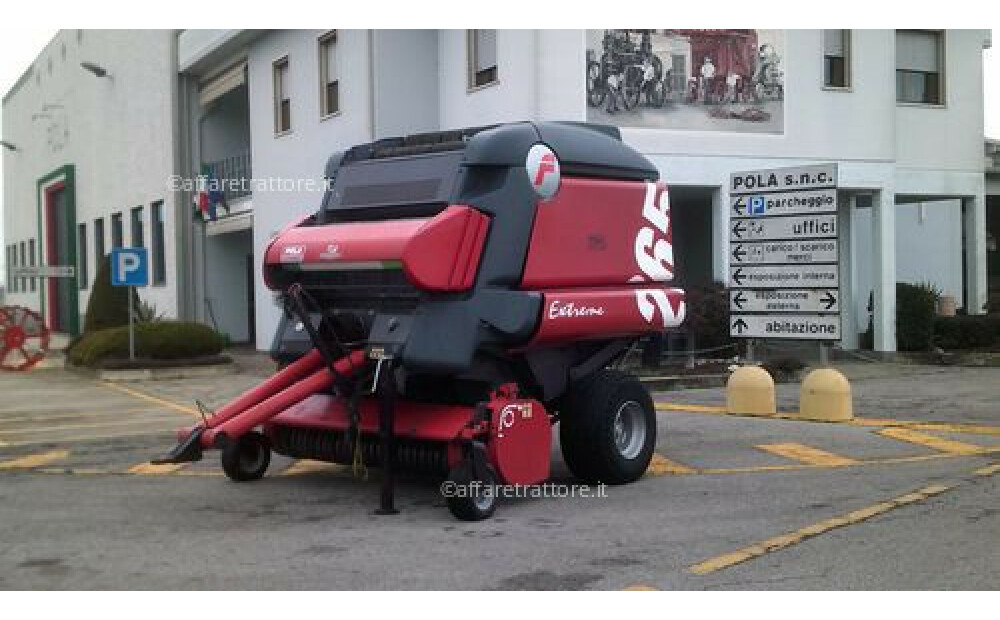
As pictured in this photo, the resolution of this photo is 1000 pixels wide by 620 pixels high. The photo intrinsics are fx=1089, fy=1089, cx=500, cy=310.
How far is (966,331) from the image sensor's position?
805 inches

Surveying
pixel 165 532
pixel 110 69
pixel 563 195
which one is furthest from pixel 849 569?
pixel 110 69

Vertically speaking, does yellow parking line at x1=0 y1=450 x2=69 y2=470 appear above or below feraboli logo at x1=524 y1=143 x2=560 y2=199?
below

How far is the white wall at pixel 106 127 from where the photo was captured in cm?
2992

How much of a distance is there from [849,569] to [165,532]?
429cm

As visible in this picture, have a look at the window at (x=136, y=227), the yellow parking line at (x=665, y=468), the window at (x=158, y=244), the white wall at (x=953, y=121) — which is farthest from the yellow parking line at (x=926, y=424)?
the window at (x=136, y=227)

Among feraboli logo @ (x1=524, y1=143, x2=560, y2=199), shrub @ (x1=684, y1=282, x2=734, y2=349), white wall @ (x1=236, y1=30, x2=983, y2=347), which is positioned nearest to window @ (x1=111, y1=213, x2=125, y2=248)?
white wall @ (x1=236, y1=30, x2=983, y2=347)

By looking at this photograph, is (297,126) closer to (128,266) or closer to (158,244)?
(128,266)

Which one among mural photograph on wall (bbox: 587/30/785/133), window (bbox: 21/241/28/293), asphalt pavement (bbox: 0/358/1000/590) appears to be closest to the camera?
asphalt pavement (bbox: 0/358/1000/590)

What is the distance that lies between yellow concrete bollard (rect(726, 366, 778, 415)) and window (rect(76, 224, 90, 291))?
104ft

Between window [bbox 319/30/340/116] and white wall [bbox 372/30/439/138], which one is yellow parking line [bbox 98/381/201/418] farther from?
window [bbox 319/30/340/116]

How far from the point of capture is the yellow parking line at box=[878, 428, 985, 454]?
32.9ft

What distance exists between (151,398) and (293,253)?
28.7ft

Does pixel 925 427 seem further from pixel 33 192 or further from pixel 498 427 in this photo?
pixel 33 192

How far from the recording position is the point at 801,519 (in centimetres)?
729
